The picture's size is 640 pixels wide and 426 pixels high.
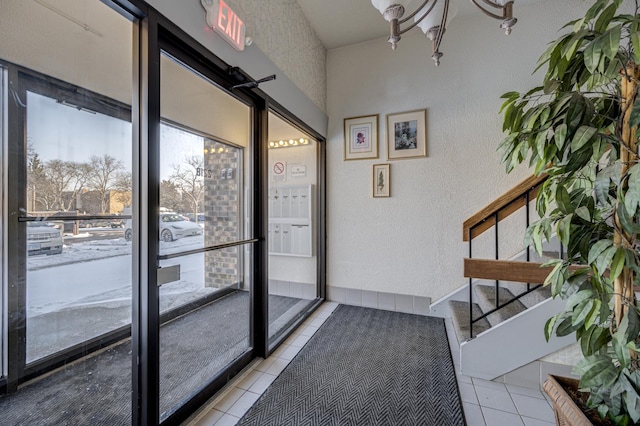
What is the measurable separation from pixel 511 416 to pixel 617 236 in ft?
4.30

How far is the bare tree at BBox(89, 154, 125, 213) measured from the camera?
5.69ft

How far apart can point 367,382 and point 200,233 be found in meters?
1.61

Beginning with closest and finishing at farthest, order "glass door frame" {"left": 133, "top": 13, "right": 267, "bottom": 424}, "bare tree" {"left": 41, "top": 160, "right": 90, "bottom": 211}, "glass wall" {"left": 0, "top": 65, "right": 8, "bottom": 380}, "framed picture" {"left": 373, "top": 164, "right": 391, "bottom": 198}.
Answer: "glass door frame" {"left": 133, "top": 13, "right": 267, "bottom": 424}
"glass wall" {"left": 0, "top": 65, "right": 8, "bottom": 380}
"bare tree" {"left": 41, "top": 160, "right": 90, "bottom": 211}
"framed picture" {"left": 373, "top": 164, "right": 391, "bottom": 198}

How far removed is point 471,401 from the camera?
174 centimetres

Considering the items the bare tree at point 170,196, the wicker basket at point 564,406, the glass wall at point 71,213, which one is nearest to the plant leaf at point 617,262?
the wicker basket at point 564,406

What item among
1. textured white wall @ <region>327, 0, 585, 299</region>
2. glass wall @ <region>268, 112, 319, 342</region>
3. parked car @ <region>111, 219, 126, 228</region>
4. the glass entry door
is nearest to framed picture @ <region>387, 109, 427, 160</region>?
textured white wall @ <region>327, 0, 585, 299</region>

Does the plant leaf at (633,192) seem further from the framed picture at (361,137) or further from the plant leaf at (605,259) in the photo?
the framed picture at (361,137)

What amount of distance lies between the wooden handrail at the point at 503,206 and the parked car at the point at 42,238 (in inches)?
121

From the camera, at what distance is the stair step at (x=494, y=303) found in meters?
2.12

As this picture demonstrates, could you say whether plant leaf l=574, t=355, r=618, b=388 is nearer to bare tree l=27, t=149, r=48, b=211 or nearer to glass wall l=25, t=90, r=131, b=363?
glass wall l=25, t=90, r=131, b=363

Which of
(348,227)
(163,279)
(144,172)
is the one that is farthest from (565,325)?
(348,227)

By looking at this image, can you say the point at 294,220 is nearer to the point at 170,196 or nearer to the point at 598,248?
the point at 170,196

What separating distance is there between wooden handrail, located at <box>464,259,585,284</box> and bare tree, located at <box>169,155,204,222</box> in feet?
6.79

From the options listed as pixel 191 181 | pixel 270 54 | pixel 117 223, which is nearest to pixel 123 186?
pixel 117 223
